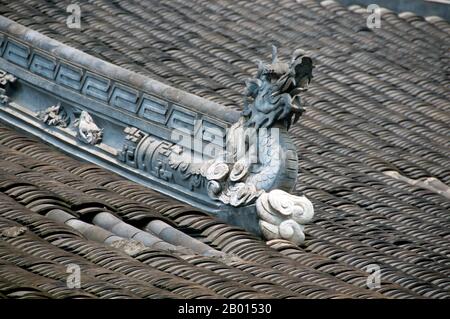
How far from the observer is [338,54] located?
2538 cm

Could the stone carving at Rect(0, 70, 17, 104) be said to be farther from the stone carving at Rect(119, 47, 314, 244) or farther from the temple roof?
Result: the stone carving at Rect(119, 47, 314, 244)

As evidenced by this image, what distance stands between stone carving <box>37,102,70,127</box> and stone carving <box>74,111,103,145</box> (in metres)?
0.31

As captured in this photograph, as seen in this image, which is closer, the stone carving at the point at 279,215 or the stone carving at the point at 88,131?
the stone carving at the point at 279,215

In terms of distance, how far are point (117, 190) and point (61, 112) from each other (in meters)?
1.72

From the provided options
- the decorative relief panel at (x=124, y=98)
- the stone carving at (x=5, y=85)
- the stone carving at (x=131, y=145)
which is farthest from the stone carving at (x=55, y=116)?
the stone carving at (x=131, y=145)

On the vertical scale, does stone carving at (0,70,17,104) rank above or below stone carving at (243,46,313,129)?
below

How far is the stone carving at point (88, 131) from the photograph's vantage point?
67.1ft

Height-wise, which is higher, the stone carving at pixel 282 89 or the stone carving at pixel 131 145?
the stone carving at pixel 282 89

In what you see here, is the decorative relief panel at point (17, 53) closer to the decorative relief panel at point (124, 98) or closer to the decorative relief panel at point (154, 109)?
the decorative relief panel at point (124, 98)

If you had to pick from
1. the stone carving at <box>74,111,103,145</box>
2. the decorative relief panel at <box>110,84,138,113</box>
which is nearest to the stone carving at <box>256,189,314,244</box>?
the decorative relief panel at <box>110,84,138,113</box>

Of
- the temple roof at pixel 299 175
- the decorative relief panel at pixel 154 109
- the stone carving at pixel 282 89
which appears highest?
the stone carving at pixel 282 89

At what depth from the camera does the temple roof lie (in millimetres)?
17406

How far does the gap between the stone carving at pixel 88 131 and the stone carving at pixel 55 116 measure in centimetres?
31
